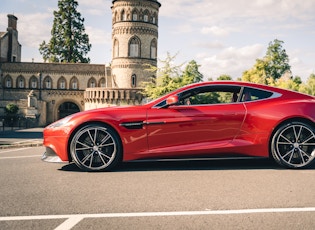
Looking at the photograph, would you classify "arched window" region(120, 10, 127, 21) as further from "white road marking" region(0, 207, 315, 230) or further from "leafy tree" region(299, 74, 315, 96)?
"white road marking" region(0, 207, 315, 230)

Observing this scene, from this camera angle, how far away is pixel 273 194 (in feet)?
12.6

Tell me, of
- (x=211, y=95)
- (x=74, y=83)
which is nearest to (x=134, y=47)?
(x=74, y=83)

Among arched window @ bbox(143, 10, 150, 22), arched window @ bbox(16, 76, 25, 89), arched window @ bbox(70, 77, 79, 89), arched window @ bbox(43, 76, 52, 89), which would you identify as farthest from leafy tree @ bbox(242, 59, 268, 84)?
arched window @ bbox(16, 76, 25, 89)

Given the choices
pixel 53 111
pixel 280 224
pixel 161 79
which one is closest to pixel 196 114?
pixel 280 224

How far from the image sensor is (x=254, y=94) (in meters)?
5.59

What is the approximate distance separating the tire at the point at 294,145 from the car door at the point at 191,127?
2.01 feet

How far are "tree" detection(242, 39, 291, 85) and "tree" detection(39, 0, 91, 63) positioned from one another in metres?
31.6

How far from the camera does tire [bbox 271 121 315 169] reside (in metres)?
5.34

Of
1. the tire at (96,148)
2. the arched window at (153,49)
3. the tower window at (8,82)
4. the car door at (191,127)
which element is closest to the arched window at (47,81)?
the tower window at (8,82)

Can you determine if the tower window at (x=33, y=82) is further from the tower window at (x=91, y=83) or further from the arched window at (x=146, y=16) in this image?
the arched window at (x=146, y=16)

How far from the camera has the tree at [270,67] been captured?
7119cm

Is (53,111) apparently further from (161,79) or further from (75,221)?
(75,221)

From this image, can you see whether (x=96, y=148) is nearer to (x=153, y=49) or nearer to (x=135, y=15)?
(x=153, y=49)

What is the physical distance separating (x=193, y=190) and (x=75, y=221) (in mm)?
1502
